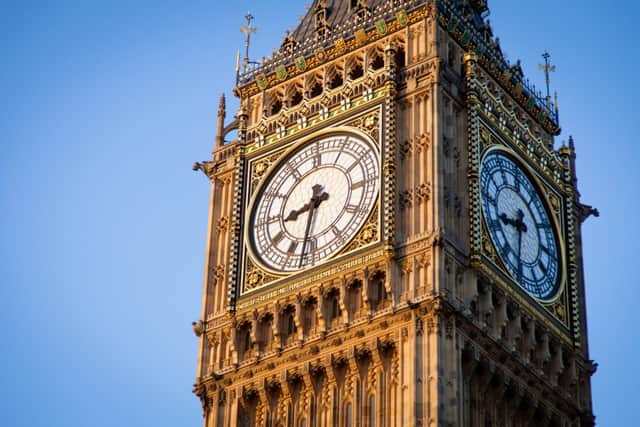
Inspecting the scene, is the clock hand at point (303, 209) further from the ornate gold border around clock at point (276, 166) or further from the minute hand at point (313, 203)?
the ornate gold border around clock at point (276, 166)

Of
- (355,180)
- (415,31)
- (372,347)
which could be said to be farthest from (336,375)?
(415,31)

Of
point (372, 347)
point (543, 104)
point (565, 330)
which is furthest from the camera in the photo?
point (543, 104)

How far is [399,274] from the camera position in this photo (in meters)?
52.8

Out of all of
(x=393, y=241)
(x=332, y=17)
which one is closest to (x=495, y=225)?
(x=393, y=241)

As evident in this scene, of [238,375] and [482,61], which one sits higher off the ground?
[482,61]

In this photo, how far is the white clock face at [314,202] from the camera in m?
54.8

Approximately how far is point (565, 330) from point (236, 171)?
33.8 feet

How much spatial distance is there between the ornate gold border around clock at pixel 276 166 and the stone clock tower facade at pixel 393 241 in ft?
0.16

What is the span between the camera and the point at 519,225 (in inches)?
2218

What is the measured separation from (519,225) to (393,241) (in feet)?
15.9

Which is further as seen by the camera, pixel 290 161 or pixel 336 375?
pixel 290 161

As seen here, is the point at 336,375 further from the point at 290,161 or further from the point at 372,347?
the point at 290,161

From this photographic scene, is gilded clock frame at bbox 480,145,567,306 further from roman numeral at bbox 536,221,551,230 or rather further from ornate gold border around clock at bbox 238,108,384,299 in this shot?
ornate gold border around clock at bbox 238,108,384,299

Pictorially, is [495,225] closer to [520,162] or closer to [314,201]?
[520,162]
